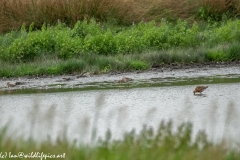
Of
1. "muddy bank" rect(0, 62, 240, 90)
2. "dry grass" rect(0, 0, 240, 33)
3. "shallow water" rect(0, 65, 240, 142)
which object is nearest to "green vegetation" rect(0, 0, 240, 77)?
"dry grass" rect(0, 0, 240, 33)

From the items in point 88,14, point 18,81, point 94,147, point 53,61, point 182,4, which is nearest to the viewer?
point 94,147

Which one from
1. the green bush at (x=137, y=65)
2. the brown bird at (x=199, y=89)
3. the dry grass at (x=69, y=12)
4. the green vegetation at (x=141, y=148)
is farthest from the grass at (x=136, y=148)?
the dry grass at (x=69, y=12)

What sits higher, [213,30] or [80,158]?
[80,158]

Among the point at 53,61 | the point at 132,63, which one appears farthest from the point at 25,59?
the point at 132,63

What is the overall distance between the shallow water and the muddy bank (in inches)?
1.9

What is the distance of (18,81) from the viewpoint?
16.1 m

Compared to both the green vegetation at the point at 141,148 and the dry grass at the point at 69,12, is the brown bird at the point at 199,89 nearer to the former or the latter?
the green vegetation at the point at 141,148

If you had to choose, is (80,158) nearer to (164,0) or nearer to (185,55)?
(185,55)

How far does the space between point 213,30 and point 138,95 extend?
785 centimetres

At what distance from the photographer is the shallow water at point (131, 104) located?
9.12 metres

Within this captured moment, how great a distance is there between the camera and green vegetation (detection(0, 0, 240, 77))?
17.0 meters

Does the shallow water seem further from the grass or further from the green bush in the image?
the grass

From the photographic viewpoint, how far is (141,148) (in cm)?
598

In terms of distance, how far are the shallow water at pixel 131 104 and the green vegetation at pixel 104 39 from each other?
4.77ft
